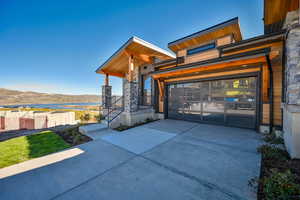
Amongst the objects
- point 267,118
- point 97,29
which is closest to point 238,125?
point 267,118

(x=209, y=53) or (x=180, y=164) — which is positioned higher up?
(x=209, y=53)

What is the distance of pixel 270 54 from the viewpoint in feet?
12.8

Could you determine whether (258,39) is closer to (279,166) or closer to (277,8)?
(277,8)

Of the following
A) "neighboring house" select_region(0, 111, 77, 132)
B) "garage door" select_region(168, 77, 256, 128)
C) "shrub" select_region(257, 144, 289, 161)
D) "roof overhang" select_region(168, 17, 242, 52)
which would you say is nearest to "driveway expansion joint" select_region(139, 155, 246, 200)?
"shrub" select_region(257, 144, 289, 161)

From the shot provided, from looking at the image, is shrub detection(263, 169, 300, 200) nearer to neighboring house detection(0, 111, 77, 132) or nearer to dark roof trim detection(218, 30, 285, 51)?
dark roof trim detection(218, 30, 285, 51)

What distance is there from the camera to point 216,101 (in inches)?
243

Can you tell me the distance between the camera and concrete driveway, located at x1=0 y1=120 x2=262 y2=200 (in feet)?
6.12

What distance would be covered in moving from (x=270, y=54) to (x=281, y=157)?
3457 mm

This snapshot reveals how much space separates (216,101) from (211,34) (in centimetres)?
400

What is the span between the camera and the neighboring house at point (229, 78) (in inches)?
137

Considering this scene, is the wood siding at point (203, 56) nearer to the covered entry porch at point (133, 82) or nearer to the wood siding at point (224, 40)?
the wood siding at point (224, 40)

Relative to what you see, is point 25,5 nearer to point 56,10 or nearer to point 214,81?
point 56,10

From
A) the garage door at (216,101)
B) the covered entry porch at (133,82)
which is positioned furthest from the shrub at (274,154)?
the covered entry porch at (133,82)

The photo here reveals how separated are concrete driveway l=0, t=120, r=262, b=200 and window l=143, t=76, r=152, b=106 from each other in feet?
18.0
